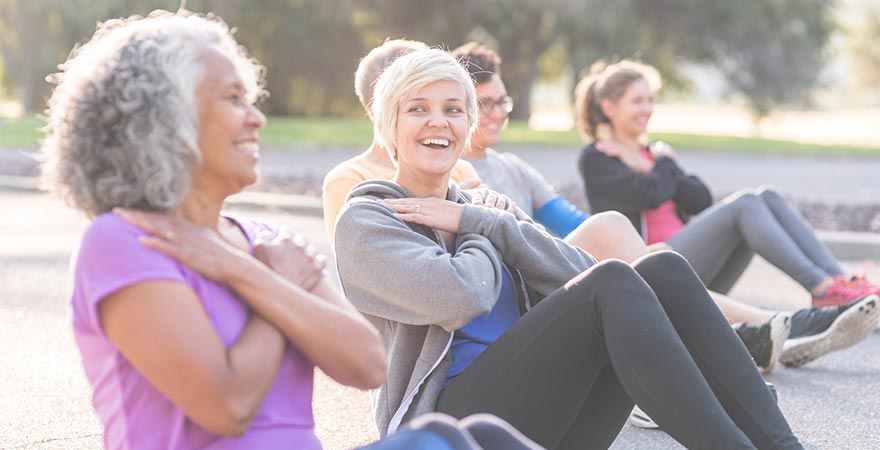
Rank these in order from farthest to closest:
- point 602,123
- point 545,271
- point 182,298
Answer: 1. point 602,123
2. point 545,271
3. point 182,298

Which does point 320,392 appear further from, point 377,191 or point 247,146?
point 247,146

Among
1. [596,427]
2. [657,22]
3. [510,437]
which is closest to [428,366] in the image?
[596,427]

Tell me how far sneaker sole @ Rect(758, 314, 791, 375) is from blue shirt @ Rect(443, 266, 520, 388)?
1883mm

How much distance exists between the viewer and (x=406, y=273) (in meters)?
3.53

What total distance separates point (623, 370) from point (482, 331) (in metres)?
0.58

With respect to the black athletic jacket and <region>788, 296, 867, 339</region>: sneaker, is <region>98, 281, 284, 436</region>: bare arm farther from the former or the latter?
the black athletic jacket

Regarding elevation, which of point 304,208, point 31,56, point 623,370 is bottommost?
point 31,56

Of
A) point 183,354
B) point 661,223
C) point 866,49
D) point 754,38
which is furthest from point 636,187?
point 866,49

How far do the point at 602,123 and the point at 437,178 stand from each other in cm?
343

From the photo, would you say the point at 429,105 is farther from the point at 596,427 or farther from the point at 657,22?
the point at 657,22

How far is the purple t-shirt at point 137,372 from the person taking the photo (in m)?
2.36

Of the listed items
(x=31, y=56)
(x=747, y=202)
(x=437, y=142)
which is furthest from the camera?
(x=31, y=56)

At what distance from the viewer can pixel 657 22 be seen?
3634 centimetres

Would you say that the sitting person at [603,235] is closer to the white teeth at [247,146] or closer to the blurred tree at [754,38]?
the white teeth at [247,146]
